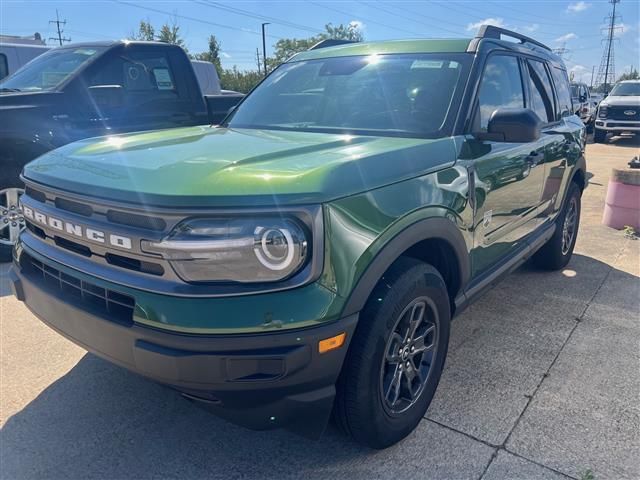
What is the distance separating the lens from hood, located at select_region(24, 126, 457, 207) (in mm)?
1890

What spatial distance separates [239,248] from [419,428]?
143 cm

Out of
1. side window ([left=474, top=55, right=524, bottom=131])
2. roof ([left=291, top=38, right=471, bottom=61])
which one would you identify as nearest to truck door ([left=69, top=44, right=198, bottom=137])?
roof ([left=291, top=38, right=471, bottom=61])

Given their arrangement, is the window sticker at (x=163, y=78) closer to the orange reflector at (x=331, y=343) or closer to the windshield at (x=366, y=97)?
the windshield at (x=366, y=97)

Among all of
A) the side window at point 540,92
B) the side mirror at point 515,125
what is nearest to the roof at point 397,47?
the side mirror at point 515,125

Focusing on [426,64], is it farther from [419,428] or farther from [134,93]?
[134,93]

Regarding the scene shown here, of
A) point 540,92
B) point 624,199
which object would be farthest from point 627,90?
point 540,92

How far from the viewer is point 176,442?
2520 mm

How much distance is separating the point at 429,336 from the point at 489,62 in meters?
1.69

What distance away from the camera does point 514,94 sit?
3.62 meters

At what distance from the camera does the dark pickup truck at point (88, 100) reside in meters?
4.83

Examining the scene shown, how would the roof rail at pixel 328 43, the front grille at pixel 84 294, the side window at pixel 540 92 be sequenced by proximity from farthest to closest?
1. the roof rail at pixel 328 43
2. the side window at pixel 540 92
3. the front grille at pixel 84 294

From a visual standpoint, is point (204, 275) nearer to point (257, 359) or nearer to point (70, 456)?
point (257, 359)

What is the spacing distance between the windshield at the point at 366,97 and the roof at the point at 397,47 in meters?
0.06

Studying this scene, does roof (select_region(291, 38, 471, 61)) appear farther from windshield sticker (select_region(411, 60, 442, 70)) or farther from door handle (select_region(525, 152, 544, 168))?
door handle (select_region(525, 152, 544, 168))
